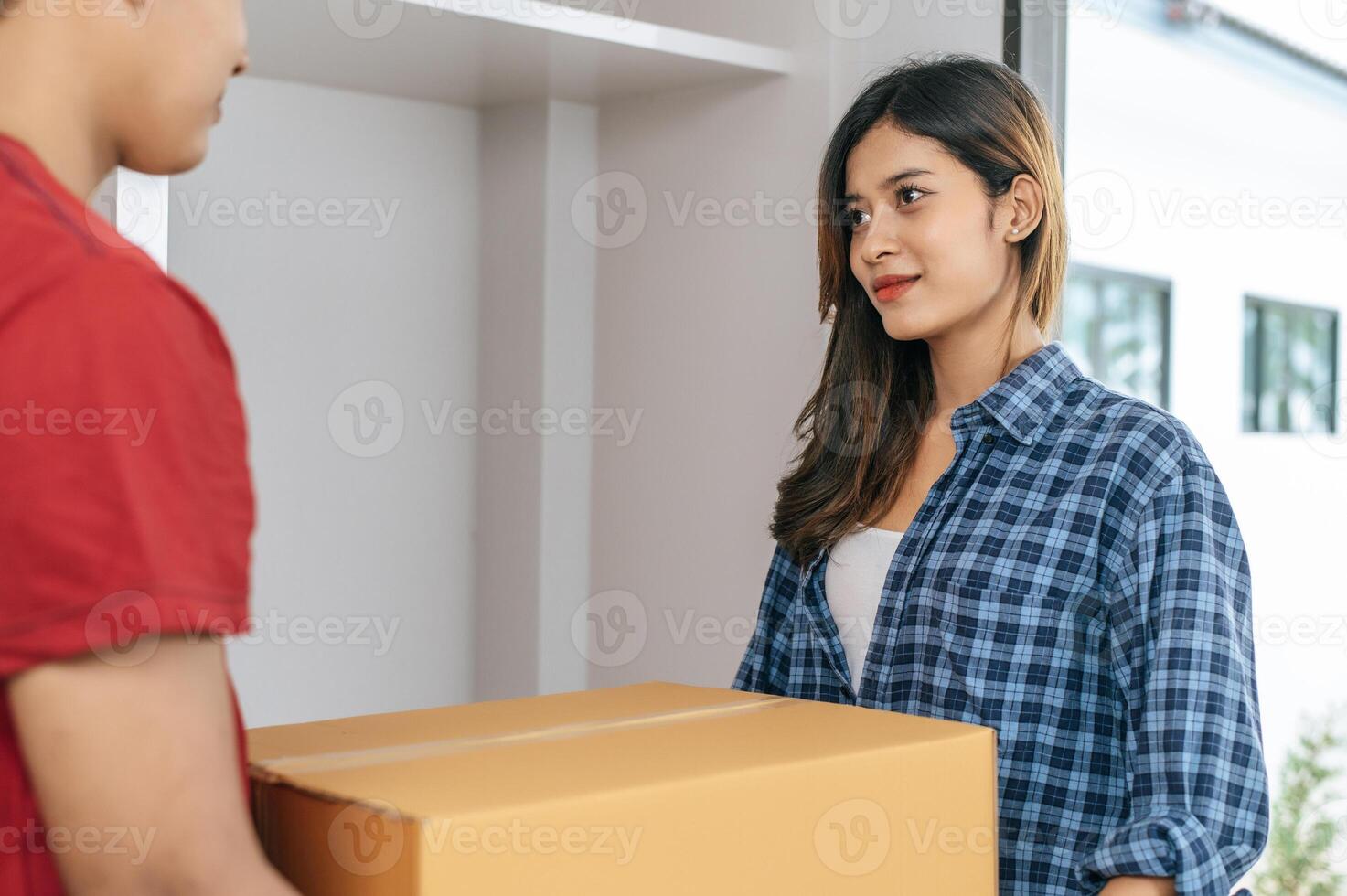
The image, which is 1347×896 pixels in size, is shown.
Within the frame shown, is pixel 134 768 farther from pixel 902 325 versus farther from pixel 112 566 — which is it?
pixel 902 325

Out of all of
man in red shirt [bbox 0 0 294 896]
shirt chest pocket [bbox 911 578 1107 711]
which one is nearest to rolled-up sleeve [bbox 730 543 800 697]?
shirt chest pocket [bbox 911 578 1107 711]

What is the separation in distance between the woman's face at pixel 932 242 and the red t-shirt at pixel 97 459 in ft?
2.84

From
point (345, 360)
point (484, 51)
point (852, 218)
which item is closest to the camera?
point (852, 218)

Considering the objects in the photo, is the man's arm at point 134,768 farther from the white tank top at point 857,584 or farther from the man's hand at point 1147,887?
the white tank top at point 857,584

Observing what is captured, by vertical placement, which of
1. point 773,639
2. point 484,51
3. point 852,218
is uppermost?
point 484,51

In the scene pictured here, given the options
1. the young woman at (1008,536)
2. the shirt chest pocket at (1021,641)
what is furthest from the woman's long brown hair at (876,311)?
the shirt chest pocket at (1021,641)

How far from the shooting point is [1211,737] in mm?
970

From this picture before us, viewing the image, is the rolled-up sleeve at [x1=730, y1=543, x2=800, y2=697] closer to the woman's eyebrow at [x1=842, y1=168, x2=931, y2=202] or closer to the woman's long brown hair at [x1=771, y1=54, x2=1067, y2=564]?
the woman's long brown hair at [x1=771, y1=54, x2=1067, y2=564]

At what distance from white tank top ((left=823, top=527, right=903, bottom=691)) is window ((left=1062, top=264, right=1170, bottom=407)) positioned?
1.33 metres

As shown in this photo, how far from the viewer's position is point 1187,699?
0.98 metres

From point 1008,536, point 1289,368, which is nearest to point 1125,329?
point 1289,368

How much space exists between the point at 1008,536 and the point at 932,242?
0.94 ft

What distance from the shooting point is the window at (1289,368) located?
1834 millimetres

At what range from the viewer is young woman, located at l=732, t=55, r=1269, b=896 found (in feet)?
3.25
